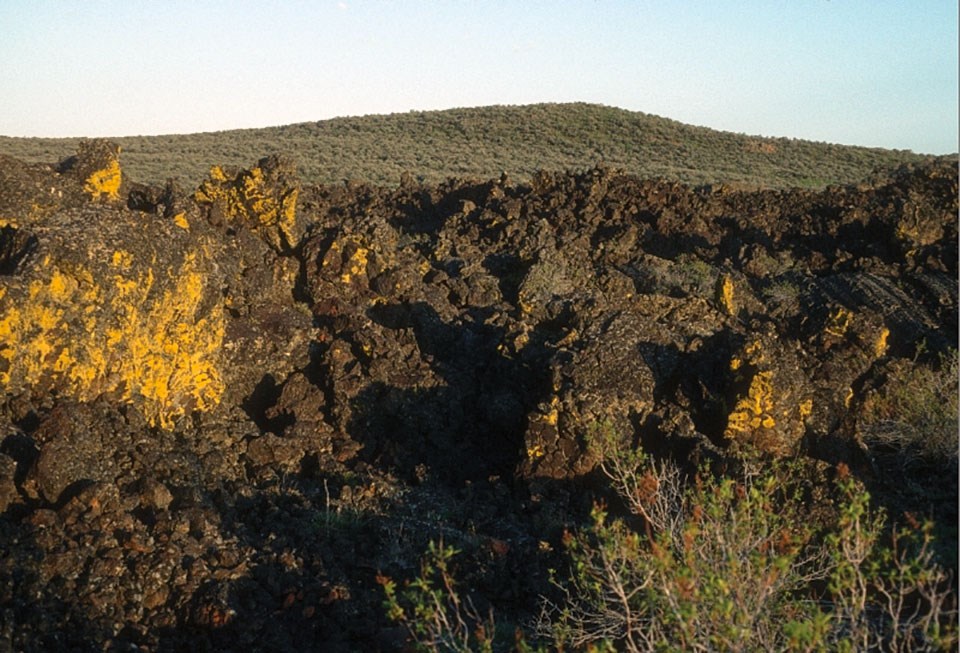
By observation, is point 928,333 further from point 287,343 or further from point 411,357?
point 287,343

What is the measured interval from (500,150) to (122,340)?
3589 cm

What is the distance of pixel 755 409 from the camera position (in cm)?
727

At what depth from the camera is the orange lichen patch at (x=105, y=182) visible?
28.6ft

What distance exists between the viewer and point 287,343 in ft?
28.1

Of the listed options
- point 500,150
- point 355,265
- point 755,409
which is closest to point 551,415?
point 755,409

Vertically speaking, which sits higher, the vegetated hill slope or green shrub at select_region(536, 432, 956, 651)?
the vegetated hill slope

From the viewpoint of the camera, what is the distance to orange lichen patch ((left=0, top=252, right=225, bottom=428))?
6.72m

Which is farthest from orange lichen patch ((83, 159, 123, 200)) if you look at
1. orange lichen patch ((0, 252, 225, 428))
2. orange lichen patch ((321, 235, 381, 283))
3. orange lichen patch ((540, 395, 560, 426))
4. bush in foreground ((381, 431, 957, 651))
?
bush in foreground ((381, 431, 957, 651))

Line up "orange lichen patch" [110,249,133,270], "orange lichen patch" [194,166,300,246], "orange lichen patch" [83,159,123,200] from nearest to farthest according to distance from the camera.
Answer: "orange lichen patch" [110,249,133,270] < "orange lichen patch" [83,159,123,200] < "orange lichen patch" [194,166,300,246]

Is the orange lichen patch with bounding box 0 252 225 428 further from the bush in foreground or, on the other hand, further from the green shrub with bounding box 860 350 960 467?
the green shrub with bounding box 860 350 960 467

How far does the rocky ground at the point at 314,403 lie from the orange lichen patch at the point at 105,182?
0.03m

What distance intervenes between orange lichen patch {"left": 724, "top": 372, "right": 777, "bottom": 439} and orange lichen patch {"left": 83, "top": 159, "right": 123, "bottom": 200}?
6.31 metres

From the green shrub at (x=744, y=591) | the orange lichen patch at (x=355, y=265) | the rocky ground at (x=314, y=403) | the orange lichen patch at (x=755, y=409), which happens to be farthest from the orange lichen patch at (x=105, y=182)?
the orange lichen patch at (x=755, y=409)

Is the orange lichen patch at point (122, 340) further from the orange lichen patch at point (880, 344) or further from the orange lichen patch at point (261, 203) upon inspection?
the orange lichen patch at point (880, 344)
